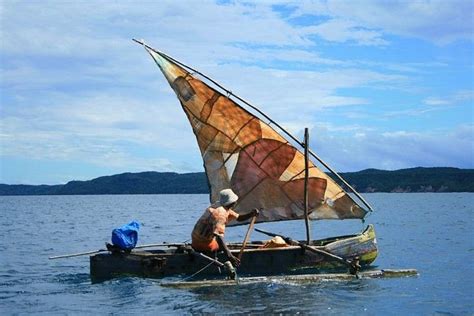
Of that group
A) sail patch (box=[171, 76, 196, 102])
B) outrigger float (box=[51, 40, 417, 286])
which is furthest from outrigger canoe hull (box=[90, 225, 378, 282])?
sail patch (box=[171, 76, 196, 102])

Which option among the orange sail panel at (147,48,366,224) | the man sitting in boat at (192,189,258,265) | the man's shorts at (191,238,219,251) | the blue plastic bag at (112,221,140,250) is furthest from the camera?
the orange sail panel at (147,48,366,224)

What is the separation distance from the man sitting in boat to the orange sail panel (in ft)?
10.7

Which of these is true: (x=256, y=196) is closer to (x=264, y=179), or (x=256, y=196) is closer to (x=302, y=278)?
(x=264, y=179)

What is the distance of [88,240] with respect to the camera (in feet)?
155

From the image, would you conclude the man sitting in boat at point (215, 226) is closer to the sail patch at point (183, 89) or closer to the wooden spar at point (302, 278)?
the wooden spar at point (302, 278)

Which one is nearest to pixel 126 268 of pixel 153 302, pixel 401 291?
pixel 153 302

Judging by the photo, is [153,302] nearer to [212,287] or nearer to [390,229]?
[212,287]

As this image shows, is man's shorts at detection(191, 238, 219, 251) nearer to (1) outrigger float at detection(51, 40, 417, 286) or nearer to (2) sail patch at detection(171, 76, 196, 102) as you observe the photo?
(1) outrigger float at detection(51, 40, 417, 286)

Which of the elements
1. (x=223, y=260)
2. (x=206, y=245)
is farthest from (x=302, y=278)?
(x=206, y=245)

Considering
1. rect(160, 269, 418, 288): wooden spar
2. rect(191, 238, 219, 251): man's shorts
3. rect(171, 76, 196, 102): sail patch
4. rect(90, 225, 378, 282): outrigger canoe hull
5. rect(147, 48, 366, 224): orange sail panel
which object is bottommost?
rect(160, 269, 418, 288): wooden spar

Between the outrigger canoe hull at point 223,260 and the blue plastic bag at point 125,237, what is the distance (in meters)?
0.27

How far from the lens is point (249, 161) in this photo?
81.7ft

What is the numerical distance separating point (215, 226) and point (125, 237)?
117 inches

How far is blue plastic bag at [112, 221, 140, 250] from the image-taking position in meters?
21.8
